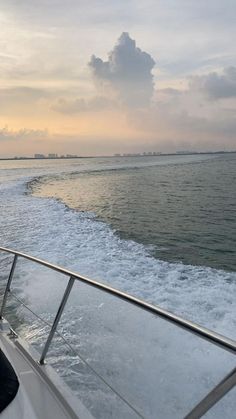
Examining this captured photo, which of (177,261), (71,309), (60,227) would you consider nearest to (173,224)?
(60,227)

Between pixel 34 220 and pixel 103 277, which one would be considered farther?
pixel 34 220

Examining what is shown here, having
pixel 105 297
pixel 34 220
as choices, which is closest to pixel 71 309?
pixel 105 297

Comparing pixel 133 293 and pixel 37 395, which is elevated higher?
pixel 37 395

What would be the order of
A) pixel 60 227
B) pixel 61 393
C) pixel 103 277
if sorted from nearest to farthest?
pixel 61 393
pixel 103 277
pixel 60 227

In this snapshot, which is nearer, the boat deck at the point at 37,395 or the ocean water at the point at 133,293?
the boat deck at the point at 37,395

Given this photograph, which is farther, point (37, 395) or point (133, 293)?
point (133, 293)

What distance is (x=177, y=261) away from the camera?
367 inches

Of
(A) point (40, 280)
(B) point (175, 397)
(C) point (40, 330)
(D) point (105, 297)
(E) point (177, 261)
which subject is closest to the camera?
(B) point (175, 397)

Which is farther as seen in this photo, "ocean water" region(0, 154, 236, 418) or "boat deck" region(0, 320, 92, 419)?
"ocean water" region(0, 154, 236, 418)

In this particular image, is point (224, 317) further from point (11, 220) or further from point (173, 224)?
point (11, 220)

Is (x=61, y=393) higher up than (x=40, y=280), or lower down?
higher up

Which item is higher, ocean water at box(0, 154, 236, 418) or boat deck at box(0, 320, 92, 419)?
boat deck at box(0, 320, 92, 419)

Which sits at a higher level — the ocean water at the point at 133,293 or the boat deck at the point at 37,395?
the boat deck at the point at 37,395

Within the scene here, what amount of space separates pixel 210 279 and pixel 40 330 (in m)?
3.79
